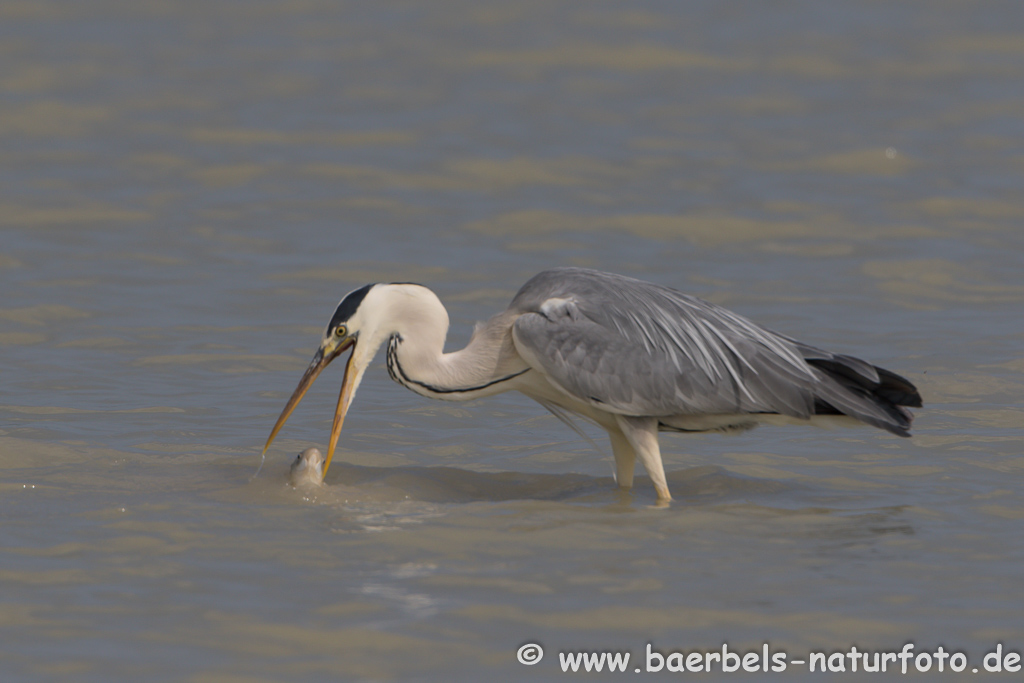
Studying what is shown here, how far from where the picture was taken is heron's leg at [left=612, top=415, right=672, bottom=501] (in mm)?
8438

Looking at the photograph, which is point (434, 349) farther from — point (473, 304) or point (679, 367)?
point (473, 304)

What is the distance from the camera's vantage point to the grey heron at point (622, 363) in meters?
8.39

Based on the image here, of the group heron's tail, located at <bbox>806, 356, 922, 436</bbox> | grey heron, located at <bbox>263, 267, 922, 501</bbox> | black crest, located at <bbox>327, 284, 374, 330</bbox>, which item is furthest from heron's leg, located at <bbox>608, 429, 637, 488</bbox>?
black crest, located at <bbox>327, 284, 374, 330</bbox>

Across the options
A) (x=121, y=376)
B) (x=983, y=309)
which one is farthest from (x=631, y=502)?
(x=983, y=309)

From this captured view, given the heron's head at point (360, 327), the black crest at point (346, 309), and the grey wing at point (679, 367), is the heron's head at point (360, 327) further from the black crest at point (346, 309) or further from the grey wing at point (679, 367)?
the grey wing at point (679, 367)

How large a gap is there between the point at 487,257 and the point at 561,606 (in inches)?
364

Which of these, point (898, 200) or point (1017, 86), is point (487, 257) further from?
point (1017, 86)

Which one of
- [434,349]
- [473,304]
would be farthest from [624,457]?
[473,304]

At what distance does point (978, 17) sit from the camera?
24.8 m

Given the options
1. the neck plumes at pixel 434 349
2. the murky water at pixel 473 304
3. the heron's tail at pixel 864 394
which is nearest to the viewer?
the murky water at pixel 473 304

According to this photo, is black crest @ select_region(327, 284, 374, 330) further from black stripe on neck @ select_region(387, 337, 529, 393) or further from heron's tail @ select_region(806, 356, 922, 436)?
heron's tail @ select_region(806, 356, 922, 436)

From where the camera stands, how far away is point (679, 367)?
336 inches

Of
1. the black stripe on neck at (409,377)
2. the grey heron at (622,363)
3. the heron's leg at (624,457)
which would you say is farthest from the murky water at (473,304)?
the black stripe on neck at (409,377)

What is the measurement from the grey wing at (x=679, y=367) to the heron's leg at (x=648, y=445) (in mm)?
116
